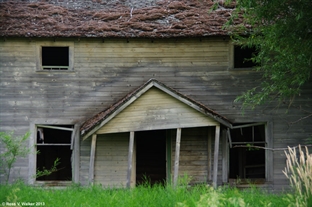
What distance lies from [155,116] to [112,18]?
3.93 m

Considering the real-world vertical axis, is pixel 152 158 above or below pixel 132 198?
above

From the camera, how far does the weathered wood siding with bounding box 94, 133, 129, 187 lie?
17.3 meters

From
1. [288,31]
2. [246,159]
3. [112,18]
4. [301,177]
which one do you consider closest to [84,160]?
[112,18]

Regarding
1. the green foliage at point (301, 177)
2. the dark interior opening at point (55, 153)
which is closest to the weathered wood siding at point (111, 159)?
the dark interior opening at point (55, 153)

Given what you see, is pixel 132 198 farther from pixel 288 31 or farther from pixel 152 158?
pixel 152 158

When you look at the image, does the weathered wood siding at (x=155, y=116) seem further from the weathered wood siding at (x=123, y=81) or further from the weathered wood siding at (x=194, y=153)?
the weathered wood siding at (x=194, y=153)

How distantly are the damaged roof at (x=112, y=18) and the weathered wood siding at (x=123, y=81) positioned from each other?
363mm

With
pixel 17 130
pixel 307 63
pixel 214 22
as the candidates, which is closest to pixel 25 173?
pixel 17 130

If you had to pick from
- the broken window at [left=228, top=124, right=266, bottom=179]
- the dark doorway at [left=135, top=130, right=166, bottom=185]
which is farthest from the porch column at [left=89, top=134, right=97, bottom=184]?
the broken window at [left=228, top=124, right=266, bottom=179]

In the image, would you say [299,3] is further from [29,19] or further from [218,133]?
[29,19]

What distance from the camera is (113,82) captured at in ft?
57.4

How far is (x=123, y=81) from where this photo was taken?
1752cm

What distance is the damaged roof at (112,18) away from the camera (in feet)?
56.5

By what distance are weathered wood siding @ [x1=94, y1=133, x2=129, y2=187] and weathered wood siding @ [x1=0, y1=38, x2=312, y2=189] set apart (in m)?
0.54
